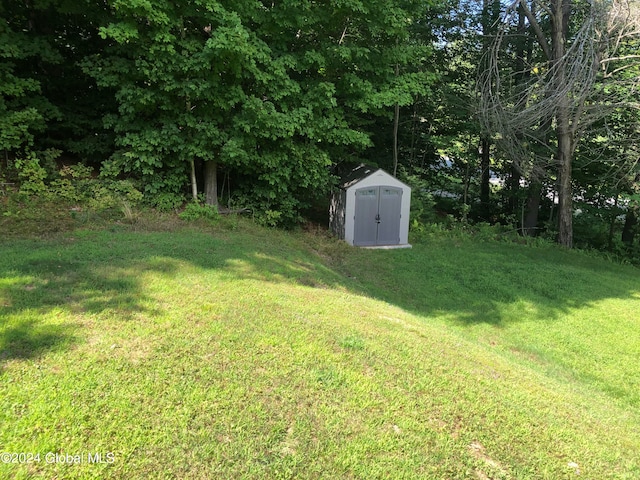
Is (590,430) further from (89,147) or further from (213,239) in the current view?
(89,147)

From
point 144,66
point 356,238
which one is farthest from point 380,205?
point 144,66

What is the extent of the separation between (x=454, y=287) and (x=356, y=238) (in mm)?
3559

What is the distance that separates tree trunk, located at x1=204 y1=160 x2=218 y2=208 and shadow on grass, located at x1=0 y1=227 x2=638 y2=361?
5.46ft

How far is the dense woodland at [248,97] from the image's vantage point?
9.40m

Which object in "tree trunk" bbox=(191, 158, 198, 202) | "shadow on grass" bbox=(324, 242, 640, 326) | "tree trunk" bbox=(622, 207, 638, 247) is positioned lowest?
"shadow on grass" bbox=(324, 242, 640, 326)

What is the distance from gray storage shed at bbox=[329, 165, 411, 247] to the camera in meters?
12.0

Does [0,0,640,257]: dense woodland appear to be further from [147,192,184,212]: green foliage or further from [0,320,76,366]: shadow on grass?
[0,320,76,366]: shadow on grass

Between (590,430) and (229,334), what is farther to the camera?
(229,334)

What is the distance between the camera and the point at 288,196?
1197 centimetres

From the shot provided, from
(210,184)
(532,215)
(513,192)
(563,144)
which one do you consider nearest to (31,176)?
(210,184)

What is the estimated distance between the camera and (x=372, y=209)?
1220 cm

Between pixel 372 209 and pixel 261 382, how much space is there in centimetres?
927

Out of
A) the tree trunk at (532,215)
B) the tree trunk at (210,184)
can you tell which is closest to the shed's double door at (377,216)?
the tree trunk at (210,184)

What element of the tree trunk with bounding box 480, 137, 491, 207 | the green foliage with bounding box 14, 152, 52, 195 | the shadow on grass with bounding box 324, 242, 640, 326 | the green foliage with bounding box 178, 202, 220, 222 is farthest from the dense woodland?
the tree trunk with bounding box 480, 137, 491, 207
